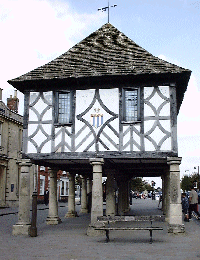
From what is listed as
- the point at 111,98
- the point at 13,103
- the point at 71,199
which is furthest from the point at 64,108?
the point at 13,103

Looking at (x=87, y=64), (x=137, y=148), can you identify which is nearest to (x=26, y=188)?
(x=137, y=148)

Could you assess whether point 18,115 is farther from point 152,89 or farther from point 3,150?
point 152,89

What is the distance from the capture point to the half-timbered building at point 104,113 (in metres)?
13.9

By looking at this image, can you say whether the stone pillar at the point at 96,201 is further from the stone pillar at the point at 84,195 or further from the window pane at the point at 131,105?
the stone pillar at the point at 84,195

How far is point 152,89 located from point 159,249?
6.19m

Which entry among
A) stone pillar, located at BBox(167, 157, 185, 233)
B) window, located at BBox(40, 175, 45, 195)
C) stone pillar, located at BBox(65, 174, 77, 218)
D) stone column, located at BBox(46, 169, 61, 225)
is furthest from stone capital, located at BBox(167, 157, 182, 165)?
window, located at BBox(40, 175, 45, 195)

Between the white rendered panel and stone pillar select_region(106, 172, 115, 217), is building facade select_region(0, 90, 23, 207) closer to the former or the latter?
stone pillar select_region(106, 172, 115, 217)

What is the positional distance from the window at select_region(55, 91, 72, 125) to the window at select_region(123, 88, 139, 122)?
83.9 inches

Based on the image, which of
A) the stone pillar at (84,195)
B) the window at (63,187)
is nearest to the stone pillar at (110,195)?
the stone pillar at (84,195)

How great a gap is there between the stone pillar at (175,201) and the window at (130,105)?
2.07 meters

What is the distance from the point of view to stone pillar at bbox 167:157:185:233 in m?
13.4

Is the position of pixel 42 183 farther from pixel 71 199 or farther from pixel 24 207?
pixel 24 207

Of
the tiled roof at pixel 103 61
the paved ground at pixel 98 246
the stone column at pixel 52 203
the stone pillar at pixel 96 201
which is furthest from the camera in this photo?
the stone column at pixel 52 203

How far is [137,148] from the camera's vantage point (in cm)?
1390
